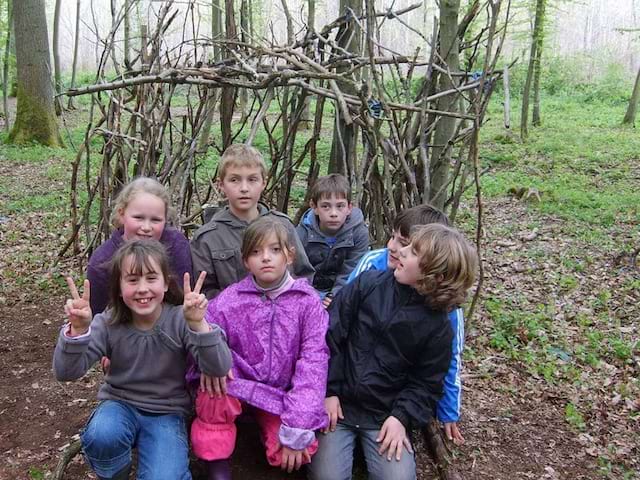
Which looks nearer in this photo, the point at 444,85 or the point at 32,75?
the point at 444,85

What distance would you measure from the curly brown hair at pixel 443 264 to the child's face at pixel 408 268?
2cm

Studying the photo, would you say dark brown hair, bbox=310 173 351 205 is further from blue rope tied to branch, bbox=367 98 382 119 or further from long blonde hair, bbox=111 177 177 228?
long blonde hair, bbox=111 177 177 228

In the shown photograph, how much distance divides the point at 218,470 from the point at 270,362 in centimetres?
49

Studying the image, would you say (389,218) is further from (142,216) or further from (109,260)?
(109,260)

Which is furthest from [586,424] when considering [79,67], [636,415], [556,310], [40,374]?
[79,67]

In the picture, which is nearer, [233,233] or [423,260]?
[423,260]

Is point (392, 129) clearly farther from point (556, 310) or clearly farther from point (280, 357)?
point (556, 310)

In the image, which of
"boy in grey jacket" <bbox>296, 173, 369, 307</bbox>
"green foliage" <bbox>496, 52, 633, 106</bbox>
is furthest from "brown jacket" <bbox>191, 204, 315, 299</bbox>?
"green foliage" <bbox>496, 52, 633, 106</bbox>

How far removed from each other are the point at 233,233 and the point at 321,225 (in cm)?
71

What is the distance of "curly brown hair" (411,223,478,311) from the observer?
90.4 inches

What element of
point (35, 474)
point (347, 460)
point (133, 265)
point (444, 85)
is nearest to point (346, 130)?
point (444, 85)

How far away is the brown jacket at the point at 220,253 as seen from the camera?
2.82 metres

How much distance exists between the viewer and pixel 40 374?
353 cm

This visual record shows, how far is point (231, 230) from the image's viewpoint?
9.35 feet
